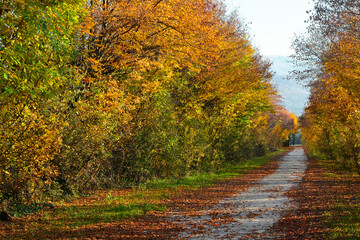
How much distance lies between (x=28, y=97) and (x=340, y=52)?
43.3 ft

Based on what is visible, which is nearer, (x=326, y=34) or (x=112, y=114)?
(x=112, y=114)

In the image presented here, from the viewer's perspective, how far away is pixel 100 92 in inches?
457

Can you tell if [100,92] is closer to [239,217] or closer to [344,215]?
[239,217]

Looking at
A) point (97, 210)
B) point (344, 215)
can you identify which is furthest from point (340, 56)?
point (97, 210)

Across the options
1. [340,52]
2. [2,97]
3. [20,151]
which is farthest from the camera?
[340,52]

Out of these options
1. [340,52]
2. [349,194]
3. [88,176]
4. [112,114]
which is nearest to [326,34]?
[340,52]

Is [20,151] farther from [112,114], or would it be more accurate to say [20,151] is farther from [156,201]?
[156,201]

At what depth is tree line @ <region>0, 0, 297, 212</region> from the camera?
7715mm

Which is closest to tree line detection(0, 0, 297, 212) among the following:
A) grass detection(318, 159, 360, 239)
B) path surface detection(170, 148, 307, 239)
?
path surface detection(170, 148, 307, 239)

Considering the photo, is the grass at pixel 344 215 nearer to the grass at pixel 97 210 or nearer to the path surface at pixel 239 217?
the path surface at pixel 239 217

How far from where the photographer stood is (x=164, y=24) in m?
13.3

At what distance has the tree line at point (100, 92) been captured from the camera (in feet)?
25.3

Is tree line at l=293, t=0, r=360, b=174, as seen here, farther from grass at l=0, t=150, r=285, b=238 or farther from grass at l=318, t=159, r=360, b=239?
grass at l=0, t=150, r=285, b=238

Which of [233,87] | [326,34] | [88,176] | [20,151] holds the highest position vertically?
[326,34]
